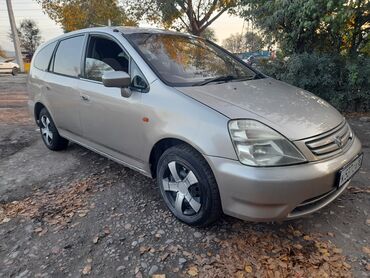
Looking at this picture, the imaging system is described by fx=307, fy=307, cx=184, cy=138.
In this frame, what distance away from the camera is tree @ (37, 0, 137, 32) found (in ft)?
59.7

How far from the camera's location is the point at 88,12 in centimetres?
1827

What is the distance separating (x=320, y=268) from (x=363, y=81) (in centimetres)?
484

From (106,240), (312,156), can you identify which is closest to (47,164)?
(106,240)

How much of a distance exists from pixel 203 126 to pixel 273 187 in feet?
2.13

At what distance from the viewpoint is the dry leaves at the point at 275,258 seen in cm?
212

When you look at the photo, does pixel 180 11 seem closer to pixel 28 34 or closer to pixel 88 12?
pixel 88 12

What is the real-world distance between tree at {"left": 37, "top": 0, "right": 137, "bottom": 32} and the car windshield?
1638 centimetres

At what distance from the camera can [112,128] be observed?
3.08 m

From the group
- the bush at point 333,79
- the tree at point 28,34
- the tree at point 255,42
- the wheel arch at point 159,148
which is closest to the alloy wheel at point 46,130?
the wheel arch at point 159,148

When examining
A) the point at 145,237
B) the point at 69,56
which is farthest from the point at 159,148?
the point at 69,56

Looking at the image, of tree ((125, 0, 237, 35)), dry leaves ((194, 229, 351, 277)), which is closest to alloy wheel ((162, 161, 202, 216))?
dry leaves ((194, 229, 351, 277))

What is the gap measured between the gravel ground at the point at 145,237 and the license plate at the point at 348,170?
49 cm

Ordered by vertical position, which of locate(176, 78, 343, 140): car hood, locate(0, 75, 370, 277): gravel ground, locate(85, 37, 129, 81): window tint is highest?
locate(85, 37, 129, 81): window tint

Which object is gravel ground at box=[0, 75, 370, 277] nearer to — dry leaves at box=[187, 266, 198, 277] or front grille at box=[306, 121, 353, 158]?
dry leaves at box=[187, 266, 198, 277]
